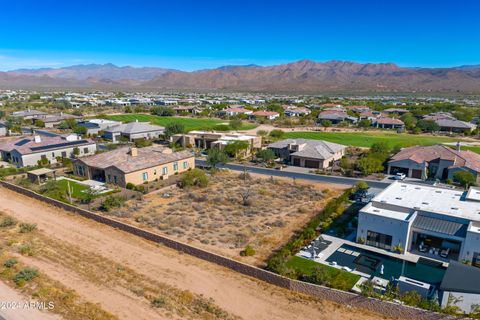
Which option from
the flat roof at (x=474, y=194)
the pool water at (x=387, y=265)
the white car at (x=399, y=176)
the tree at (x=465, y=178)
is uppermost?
the flat roof at (x=474, y=194)

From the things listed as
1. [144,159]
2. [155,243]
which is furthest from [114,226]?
[144,159]

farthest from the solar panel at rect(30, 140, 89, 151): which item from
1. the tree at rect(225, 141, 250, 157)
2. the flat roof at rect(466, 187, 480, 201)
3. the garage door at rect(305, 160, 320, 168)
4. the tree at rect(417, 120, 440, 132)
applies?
the tree at rect(417, 120, 440, 132)

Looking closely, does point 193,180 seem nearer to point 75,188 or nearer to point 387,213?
point 75,188

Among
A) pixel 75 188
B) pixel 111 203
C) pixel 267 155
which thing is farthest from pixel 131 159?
pixel 267 155

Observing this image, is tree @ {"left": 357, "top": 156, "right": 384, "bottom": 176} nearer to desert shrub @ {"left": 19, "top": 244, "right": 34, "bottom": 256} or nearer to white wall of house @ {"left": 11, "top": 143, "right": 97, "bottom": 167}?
desert shrub @ {"left": 19, "top": 244, "right": 34, "bottom": 256}

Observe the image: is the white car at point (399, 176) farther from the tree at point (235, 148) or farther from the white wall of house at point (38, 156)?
the white wall of house at point (38, 156)

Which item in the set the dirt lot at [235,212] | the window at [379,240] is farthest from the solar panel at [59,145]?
the window at [379,240]
